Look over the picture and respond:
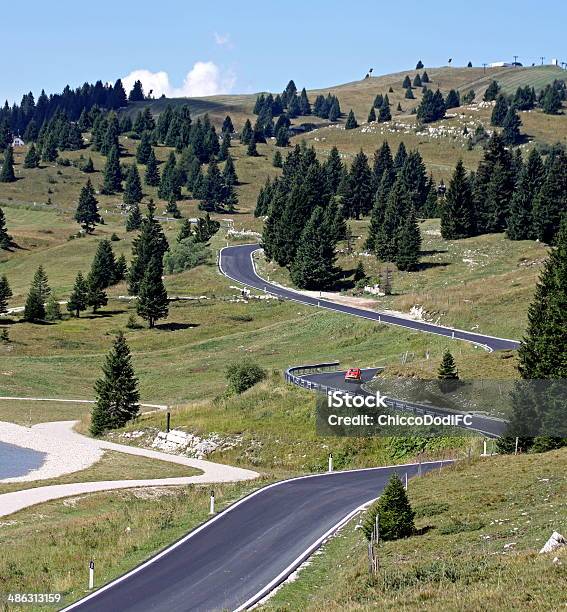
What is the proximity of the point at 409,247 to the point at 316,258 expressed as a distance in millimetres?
11968

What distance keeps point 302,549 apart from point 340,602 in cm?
778

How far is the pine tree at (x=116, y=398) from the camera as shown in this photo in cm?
6556

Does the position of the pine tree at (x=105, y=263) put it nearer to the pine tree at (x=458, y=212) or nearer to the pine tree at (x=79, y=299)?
the pine tree at (x=79, y=299)

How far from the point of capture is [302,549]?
30578mm

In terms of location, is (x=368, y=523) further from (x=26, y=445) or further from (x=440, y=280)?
(x=440, y=280)

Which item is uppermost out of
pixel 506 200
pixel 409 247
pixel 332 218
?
pixel 506 200

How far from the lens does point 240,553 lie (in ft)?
99.3

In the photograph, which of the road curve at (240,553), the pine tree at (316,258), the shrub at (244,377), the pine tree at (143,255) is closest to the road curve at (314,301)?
the pine tree at (316,258)

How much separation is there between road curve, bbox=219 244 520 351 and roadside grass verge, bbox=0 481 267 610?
38.5 m

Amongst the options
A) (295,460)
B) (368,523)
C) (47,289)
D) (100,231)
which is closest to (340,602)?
(368,523)

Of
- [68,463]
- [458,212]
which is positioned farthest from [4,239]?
[68,463]

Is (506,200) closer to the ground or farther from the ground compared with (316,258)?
farther from the ground

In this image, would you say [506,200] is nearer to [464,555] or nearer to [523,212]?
[523,212]

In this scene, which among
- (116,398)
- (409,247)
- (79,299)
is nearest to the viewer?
(116,398)
